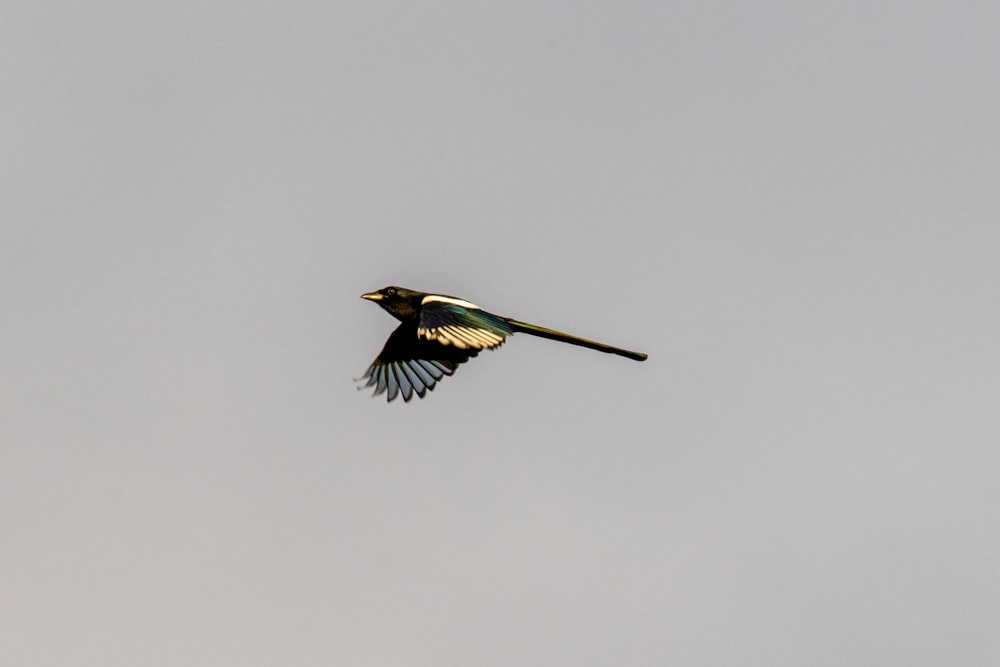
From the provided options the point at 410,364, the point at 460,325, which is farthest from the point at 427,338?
the point at 410,364

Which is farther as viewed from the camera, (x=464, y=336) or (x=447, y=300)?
(x=447, y=300)

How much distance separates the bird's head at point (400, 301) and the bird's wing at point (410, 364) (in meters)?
0.16

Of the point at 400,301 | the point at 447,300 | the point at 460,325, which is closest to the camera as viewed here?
the point at 460,325

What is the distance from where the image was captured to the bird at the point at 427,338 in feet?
80.5

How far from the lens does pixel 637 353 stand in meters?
26.2

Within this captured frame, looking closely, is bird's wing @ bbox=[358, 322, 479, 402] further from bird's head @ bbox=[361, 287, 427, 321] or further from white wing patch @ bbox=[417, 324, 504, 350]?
white wing patch @ bbox=[417, 324, 504, 350]

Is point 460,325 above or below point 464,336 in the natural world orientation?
above

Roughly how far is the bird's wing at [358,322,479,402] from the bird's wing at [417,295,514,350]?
22.9 inches

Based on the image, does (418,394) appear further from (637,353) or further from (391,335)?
(637,353)

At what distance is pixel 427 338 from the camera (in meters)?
24.4

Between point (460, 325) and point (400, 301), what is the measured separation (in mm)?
2077

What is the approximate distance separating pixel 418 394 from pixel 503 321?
1.58m

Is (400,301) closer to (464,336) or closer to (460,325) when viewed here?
(460,325)

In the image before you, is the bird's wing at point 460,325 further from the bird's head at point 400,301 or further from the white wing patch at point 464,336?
the bird's head at point 400,301
